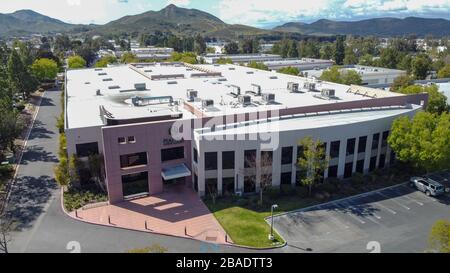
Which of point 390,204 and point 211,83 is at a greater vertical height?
point 211,83

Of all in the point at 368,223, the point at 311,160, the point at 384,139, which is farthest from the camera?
the point at 384,139

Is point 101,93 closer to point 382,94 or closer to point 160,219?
point 160,219

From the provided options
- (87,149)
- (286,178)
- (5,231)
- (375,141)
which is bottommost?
(5,231)

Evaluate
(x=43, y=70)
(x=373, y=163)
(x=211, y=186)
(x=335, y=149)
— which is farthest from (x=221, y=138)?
(x=43, y=70)

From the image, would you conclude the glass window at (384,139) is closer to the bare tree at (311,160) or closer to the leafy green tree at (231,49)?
the bare tree at (311,160)

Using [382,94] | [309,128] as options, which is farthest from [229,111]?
[382,94]

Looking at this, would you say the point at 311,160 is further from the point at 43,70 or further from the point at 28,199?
the point at 43,70
